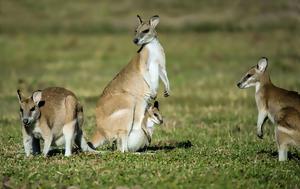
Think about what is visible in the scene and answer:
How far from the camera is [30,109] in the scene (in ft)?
37.4

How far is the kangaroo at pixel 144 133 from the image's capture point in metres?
12.3

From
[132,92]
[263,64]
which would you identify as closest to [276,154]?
[263,64]

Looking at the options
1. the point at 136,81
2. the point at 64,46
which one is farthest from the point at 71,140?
the point at 64,46

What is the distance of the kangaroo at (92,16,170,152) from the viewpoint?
40.0 feet

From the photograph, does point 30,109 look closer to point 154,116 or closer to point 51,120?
point 51,120

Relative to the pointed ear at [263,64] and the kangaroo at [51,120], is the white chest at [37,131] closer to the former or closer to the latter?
the kangaroo at [51,120]

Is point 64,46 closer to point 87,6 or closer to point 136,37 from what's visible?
point 87,6

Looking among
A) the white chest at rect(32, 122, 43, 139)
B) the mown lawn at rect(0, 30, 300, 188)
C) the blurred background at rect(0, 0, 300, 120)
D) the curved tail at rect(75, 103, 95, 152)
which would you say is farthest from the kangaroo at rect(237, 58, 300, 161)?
the blurred background at rect(0, 0, 300, 120)

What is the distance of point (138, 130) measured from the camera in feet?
40.4

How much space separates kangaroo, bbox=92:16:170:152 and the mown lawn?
0.80m

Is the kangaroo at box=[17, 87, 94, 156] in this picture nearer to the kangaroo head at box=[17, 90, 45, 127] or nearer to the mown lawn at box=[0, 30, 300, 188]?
the kangaroo head at box=[17, 90, 45, 127]

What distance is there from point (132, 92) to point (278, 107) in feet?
9.18

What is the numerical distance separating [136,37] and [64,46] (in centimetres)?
2634

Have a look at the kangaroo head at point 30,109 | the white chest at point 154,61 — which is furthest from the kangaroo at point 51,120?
the white chest at point 154,61
